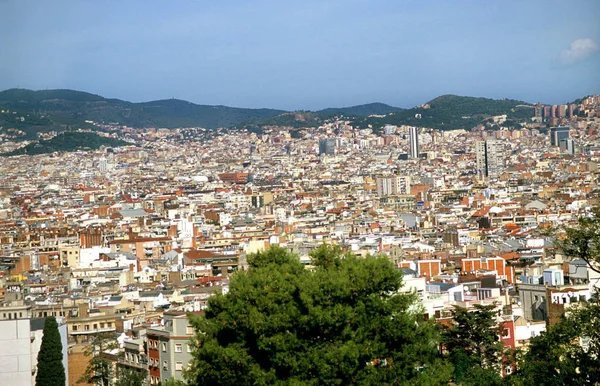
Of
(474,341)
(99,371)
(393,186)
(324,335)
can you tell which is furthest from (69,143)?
(324,335)

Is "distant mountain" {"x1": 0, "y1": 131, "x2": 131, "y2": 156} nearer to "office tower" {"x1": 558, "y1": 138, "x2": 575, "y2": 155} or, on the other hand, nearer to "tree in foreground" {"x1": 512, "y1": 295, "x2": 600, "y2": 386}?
"office tower" {"x1": 558, "y1": 138, "x2": 575, "y2": 155}

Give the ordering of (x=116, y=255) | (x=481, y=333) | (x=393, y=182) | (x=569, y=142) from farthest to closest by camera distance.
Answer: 1. (x=569, y=142)
2. (x=393, y=182)
3. (x=116, y=255)
4. (x=481, y=333)

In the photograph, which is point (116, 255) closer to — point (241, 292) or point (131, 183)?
point (241, 292)

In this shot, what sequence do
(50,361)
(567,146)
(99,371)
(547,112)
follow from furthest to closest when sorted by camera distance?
(547,112) < (567,146) < (99,371) < (50,361)

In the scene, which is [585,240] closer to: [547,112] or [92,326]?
[92,326]

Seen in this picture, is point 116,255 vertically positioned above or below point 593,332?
below

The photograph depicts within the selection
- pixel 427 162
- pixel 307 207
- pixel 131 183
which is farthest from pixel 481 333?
pixel 427 162

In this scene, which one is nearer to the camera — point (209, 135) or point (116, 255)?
point (116, 255)

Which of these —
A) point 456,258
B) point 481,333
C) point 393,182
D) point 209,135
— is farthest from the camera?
point 209,135
